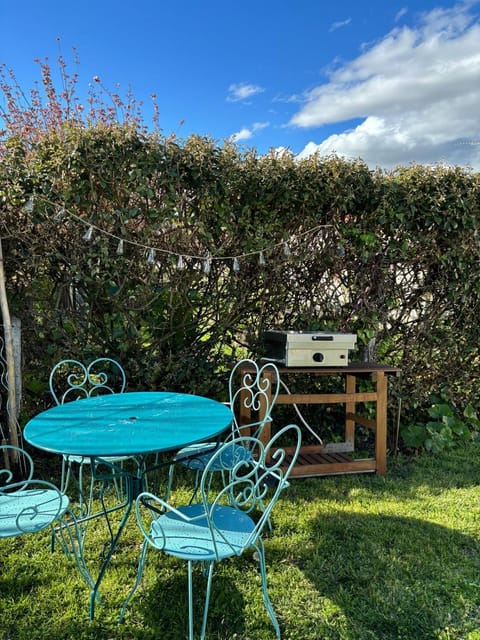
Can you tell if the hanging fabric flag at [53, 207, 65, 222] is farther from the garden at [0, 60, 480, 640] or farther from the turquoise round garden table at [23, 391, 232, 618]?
the turquoise round garden table at [23, 391, 232, 618]

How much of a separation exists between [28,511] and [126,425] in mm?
529

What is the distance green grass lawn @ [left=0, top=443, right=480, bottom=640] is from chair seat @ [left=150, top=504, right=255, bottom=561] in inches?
16.2

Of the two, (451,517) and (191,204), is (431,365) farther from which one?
(191,204)

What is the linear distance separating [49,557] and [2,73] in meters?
4.81

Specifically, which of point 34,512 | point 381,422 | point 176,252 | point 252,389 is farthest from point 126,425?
point 381,422

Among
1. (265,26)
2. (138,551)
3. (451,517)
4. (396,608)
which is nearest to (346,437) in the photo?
(451,517)

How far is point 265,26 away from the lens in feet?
15.6

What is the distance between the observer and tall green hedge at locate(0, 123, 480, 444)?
290 centimetres

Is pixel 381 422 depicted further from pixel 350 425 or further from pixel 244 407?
pixel 244 407

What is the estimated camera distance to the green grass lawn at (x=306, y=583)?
68.1 inches

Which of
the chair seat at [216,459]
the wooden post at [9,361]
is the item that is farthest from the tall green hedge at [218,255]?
the chair seat at [216,459]

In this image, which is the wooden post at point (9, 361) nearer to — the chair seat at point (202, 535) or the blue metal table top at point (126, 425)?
the blue metal table top at point (126, 425)

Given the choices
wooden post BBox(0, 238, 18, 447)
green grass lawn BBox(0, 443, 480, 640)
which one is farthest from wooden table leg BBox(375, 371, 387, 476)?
wooden post BBox(0, 238, 18, 447)

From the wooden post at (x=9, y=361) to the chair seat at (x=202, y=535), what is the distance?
66.5 inches
